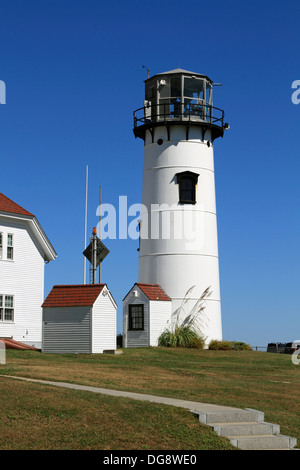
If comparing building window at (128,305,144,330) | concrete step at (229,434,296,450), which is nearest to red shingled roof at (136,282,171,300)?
building window at (128,305,144,330)

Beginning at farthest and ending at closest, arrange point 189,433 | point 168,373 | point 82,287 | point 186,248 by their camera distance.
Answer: point 186,248 < point 82,287 < point 168,373 < point 189,433

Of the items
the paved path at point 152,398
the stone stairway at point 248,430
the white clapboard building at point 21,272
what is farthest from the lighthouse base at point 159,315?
the stone stairway at point 248,430

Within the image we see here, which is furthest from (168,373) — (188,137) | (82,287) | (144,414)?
(188,137)

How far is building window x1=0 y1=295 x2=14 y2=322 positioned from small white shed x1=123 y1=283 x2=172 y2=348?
7.17m

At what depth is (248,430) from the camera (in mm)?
14492

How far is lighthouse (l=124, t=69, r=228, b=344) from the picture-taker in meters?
40.4

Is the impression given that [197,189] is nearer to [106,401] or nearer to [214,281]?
[214,281]

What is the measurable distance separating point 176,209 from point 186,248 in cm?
237

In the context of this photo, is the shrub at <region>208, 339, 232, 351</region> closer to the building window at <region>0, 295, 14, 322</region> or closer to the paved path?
the building window at <region>0, 295, 14, 322</region>

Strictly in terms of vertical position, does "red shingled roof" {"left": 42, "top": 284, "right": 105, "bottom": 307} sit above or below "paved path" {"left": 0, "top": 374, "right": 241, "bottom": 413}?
above

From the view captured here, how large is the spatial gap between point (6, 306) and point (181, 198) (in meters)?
12.1

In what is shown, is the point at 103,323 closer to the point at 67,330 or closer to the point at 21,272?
the point at 67,330

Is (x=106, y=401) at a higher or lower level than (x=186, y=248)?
lower

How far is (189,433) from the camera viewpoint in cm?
1375
